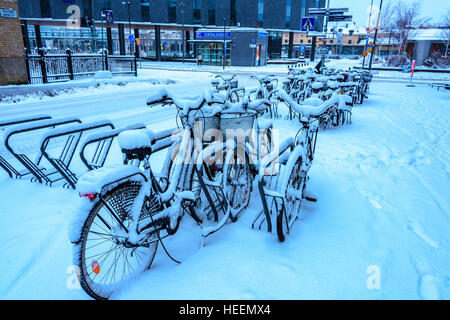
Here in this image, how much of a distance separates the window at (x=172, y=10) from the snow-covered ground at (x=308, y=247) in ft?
134

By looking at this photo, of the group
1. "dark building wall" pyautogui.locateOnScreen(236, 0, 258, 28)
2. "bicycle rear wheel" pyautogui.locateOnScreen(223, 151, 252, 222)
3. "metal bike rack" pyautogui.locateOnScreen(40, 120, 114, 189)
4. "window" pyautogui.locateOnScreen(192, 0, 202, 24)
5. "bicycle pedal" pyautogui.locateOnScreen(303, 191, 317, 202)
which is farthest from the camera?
"dark building wall" pyautogui.locateOnScreen(236, 0, 258, 28)

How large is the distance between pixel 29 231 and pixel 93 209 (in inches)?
61.5

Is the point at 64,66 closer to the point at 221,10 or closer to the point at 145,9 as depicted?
the point at 145,9

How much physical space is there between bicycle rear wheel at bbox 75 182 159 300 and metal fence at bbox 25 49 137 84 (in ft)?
46.3

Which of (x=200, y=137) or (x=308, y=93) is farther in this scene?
(x=308, y=93)

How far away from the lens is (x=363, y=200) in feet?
12.2

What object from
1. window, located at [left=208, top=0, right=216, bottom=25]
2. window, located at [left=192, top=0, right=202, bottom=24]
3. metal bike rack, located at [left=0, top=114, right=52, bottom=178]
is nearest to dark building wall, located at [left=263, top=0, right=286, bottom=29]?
window, located at [left=208, top=0, right=216, bottom=25]

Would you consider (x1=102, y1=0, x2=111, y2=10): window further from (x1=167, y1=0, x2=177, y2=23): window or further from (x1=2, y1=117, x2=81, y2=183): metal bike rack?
(x1=2, y1=117, x2=81, y2=183): metal bike rack

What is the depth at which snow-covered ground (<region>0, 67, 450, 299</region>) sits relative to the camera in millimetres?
2252

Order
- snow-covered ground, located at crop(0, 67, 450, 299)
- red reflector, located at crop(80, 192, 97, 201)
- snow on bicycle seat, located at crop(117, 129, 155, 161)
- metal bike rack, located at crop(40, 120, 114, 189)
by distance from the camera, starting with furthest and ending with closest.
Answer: metal bike rack, located at crop(40, 120, 114, 189)
snow-covered ground, located at crop(0, 67, 450, 299)
snow on bicycle seat, located at crop(117, 129, 155, 161)
red reflector, located at crop(80, 192, 97, 201)

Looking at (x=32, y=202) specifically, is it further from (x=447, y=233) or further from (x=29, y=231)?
(x=447, y=233)

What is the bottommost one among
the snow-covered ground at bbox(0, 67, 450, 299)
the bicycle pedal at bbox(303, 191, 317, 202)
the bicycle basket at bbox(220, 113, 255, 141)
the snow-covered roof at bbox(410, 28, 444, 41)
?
the snow-covered ground at bbox(0, 67, 450, 299)

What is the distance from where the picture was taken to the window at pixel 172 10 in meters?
40.7

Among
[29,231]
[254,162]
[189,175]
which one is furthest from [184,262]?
[29,231]
